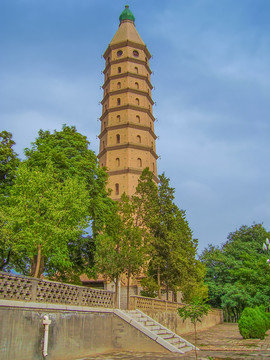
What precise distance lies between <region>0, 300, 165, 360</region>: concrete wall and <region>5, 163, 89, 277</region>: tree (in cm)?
376

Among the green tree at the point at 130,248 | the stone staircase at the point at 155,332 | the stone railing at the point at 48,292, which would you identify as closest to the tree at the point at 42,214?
the green tree at the point at 130,248

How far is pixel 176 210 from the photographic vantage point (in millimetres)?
22438

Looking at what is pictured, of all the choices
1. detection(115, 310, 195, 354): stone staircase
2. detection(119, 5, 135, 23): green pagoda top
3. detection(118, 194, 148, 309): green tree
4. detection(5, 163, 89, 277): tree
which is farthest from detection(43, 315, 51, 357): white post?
detection(119, 5, 135, 23): green pagoda top

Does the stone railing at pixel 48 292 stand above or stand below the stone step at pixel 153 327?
above

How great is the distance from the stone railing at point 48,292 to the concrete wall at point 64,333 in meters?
0.28

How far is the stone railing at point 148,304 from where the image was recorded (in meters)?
14.6

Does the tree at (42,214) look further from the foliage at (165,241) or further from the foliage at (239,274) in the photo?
the foliage at (239,274)

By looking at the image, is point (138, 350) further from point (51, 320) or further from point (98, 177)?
point (98, 177)

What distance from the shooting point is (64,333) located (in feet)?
34.0

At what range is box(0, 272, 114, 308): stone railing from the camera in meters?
9.11

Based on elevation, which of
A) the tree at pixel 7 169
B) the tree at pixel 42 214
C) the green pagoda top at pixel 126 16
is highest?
the green pagoda top at pixel 126 16

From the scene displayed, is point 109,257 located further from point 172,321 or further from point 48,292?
point 172,321

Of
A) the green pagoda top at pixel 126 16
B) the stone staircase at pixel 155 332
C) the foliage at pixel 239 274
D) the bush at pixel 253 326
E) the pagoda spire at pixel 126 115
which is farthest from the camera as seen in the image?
the green pagoda top at pixel 126 16

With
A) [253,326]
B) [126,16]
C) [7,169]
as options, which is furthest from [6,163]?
[126,16]
